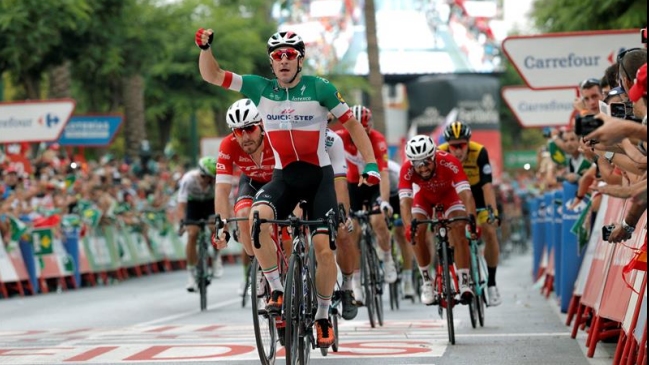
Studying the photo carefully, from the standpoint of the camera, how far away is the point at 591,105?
14312mm

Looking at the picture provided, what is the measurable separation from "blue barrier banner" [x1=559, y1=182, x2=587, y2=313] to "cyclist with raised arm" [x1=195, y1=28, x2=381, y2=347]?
16.8 ft

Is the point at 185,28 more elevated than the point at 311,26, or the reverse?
the point at 311,26

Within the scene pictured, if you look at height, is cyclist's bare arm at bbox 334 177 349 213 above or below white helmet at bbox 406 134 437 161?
below

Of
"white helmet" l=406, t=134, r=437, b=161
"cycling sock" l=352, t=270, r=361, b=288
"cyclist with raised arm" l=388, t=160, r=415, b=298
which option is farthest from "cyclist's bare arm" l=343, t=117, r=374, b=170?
"cyclist with raised arm" l=388, t=160, r=415, b=298

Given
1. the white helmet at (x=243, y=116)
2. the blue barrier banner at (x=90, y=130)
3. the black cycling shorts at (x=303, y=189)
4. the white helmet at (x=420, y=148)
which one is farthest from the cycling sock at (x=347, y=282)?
the blue barrier banner at (x=90, y=130)

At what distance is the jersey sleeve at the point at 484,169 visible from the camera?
48.0ft

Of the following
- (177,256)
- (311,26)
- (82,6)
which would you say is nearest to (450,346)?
(82,6)

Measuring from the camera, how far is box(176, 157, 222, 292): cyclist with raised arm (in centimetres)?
1822

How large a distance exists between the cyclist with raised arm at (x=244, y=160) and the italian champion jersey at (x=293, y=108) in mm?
716

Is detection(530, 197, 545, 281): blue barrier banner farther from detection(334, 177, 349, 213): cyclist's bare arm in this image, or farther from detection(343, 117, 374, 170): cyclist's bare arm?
detection(343, 117, 374, 170): cyclist's bare arm

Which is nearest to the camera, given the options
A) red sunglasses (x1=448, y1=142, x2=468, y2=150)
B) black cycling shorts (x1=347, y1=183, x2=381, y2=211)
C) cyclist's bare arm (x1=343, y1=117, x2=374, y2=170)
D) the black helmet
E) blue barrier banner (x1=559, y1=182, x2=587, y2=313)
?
cyclist's bare arm (x1=343, y1=117, x2=374, y2=170)

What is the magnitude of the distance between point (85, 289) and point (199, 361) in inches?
546

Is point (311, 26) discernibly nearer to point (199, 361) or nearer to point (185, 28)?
point (185, 28)

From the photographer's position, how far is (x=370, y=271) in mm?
14461
